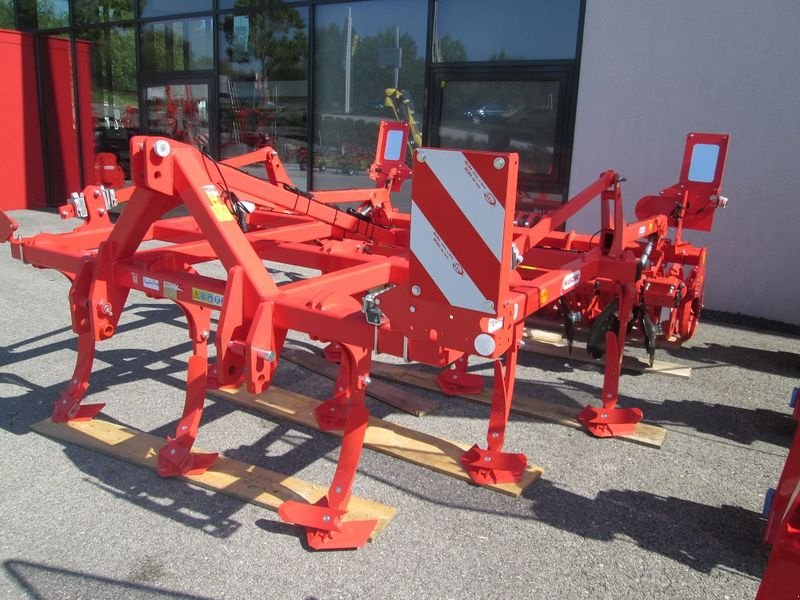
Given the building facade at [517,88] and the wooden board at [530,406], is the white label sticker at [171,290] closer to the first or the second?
the wooden board at [530,406]

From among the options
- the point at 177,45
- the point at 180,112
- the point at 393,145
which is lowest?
the point at 393,145

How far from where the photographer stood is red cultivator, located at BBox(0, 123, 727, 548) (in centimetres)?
215

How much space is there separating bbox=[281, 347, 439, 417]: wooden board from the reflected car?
157 inches

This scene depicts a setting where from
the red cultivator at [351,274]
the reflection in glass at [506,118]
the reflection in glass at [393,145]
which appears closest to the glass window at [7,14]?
the reflection in glass at [506,118]

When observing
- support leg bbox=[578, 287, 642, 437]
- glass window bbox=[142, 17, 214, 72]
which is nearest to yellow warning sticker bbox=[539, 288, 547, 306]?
support leg bbox=[578, 287, 642, 437]

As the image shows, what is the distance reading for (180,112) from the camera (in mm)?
10758

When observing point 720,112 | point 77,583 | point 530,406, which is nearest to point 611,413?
point 530,406

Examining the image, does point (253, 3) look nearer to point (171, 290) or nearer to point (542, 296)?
point (171, 290)

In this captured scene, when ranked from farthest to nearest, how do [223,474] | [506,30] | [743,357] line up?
1. [506,30]
2. [743,357]
3. [223,474]

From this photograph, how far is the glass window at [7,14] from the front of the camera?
39.9 feet

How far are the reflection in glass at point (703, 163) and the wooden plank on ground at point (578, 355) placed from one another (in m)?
1.41

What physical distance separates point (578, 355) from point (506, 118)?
3.42 metres

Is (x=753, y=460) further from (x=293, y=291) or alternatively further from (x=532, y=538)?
(x=293, y=291)

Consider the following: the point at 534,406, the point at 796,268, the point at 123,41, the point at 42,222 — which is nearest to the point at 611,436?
the point at 534,406
